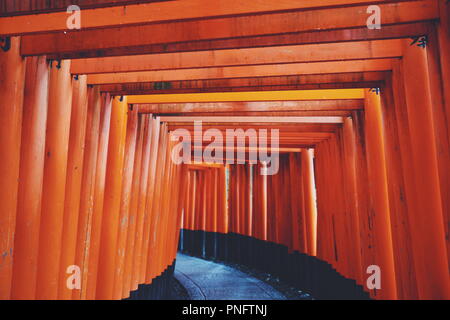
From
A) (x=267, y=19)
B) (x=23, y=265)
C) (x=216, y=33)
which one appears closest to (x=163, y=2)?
(x=216, y=33)

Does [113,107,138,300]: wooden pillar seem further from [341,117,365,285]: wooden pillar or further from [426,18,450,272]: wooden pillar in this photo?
[426,18,450,272]: wooden pillar

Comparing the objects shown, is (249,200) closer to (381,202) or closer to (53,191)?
(381,202)

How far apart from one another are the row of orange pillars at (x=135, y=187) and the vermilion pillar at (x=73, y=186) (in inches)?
0.5

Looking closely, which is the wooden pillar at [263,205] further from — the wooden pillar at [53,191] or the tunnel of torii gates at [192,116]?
the wooden pillar at [53,191]

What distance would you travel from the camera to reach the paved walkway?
413 inches

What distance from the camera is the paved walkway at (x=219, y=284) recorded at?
1048cm

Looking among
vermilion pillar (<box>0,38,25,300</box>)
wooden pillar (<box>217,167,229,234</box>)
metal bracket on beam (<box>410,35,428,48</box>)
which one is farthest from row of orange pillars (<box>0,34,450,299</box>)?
wooden pillar (<box>217,167,229,234</box>)

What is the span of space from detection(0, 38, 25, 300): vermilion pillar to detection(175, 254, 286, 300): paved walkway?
7.83m

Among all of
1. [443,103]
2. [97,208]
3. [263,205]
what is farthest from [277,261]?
[443,103]

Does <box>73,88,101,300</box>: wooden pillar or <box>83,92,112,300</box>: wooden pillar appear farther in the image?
<box>83,92,112,300</box>: wooden pillar

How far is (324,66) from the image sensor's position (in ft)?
14.5

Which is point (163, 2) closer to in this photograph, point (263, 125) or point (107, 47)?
point (107, 47)

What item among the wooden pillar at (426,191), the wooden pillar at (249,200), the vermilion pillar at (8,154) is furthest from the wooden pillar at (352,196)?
the wooden pillar at (249,200)

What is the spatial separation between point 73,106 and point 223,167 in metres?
12.6
